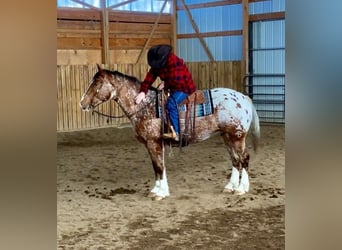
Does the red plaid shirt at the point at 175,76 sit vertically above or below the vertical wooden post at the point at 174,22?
below

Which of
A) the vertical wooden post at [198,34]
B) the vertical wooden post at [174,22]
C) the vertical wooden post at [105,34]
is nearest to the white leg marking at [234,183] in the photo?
the vertical wooden post at [105,34]

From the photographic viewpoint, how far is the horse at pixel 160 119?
515cm

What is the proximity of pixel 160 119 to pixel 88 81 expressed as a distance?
6501 mm

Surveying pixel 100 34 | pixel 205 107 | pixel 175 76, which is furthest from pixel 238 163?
pixel 100 34

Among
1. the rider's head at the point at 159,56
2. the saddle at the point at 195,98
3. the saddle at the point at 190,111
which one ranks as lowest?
the saddle at the point at 190,111

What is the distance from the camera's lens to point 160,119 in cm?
512

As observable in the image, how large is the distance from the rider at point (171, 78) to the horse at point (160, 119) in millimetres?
136

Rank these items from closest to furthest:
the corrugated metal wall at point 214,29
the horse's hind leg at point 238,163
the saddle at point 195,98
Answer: the saddle at point 195,98, the horse's hind leg at point 238,163, the corrugated metal wall at point 214,29

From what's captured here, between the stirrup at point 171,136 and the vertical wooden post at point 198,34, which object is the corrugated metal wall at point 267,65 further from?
the stirrup at point 171,136

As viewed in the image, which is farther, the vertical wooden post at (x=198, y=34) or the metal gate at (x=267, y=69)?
the vertical wooden post at (x=198, y=34)

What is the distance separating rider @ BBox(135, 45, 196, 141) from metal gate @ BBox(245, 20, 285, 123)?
6787 mm

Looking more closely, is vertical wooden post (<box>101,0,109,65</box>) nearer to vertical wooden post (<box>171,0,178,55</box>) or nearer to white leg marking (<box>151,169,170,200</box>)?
vertical wooden post (<box>171,0,178,55</box>)

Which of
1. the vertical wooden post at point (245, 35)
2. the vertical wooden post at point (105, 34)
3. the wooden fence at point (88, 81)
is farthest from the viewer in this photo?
the vertical wooden post at point (245, 35)

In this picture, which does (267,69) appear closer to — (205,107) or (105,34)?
(105,34)
